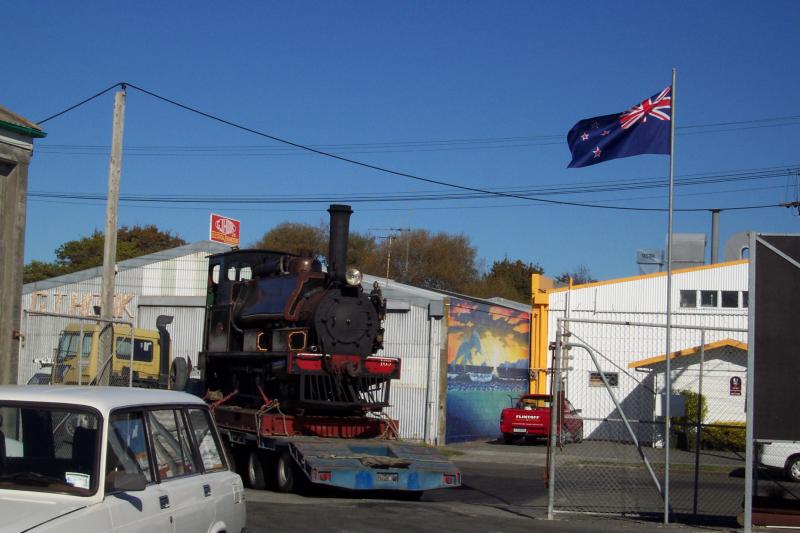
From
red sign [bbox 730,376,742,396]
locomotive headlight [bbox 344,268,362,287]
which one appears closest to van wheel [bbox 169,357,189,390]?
locomotive headlight [bbox 344,268,362,287]

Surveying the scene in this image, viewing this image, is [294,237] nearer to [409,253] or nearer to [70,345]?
[409,253]

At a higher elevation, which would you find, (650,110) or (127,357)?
(650,110)

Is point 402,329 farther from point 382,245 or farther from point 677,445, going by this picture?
point 382,245

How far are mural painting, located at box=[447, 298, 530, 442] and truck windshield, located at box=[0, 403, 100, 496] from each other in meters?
21.0

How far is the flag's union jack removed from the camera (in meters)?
13.1

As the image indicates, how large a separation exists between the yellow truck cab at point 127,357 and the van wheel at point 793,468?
39.4ft

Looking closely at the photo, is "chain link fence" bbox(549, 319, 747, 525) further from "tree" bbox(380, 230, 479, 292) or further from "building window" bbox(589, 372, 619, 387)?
"tree" bbox(380, 230, 479, 292)

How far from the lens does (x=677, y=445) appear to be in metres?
22.8

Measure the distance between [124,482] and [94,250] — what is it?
5979 centimetres

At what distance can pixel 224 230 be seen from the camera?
1596 inches

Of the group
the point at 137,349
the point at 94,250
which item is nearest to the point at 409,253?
the point at 94,250

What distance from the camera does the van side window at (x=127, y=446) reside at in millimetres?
Answer: 5602

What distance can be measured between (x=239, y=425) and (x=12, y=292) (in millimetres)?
4703

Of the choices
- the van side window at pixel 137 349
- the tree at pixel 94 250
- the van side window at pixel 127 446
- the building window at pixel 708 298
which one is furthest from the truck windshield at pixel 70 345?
the tree at pixel 94 250
